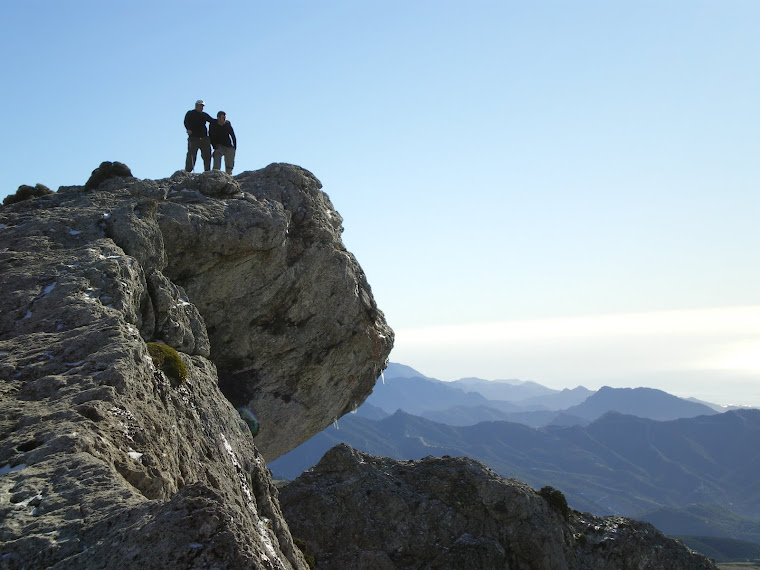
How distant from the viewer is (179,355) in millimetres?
20609

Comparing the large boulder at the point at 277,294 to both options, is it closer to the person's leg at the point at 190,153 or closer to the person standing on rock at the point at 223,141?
the person standing on rock at the point at 223,141

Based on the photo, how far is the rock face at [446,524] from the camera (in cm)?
2853

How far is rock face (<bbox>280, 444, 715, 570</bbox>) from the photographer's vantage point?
28.5 metres

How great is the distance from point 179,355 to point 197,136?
20.5 meters

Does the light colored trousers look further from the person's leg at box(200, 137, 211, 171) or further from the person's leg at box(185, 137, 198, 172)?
the person's leg at box(185, 137, 198, 172)

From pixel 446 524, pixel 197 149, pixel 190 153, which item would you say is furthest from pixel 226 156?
pixel 446 524

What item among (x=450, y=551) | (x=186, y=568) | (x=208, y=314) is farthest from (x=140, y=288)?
(x=450, y=551)

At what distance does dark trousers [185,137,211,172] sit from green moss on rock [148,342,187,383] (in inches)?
829

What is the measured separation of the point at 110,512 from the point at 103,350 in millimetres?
6593

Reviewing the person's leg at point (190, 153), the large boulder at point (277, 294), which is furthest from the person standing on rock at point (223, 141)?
the large boulder at point (277, 294)

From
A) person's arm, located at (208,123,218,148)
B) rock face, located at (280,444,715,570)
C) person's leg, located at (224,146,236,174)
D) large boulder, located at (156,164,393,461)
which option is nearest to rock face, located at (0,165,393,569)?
large boulder, located at (156,164,393,461)

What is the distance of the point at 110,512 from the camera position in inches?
399

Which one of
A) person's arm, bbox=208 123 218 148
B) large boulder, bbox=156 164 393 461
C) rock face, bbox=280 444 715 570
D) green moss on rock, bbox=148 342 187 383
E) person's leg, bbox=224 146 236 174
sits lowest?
rock face, bbox=280 444 715 570

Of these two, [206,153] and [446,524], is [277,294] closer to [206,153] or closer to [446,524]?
[206,153]
